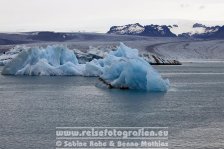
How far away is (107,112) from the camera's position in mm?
20625

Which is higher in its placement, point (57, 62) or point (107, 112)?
point (57, 62)

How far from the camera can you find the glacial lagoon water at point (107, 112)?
1521 centimetres

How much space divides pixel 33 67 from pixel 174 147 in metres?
30.6

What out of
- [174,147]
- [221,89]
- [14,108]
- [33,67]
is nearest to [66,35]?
[33,67]

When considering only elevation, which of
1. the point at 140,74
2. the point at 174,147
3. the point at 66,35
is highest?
the point at 66,35

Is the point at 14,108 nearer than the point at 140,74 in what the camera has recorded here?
Yes

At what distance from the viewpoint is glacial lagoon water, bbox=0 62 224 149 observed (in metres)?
15.2

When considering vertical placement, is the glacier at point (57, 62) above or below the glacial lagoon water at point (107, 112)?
above

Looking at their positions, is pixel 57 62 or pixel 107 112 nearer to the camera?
pixel 107 112

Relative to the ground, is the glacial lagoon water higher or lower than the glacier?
lower

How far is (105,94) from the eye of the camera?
90.6 ft

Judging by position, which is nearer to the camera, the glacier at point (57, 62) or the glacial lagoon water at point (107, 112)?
the glacial lagoon water at point (107, 112)

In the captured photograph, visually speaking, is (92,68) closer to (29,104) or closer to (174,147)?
(29,104)

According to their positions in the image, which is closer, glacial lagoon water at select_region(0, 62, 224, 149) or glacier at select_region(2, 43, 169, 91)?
glacial lagoon water at select_region(0, 62, 224, 149)
